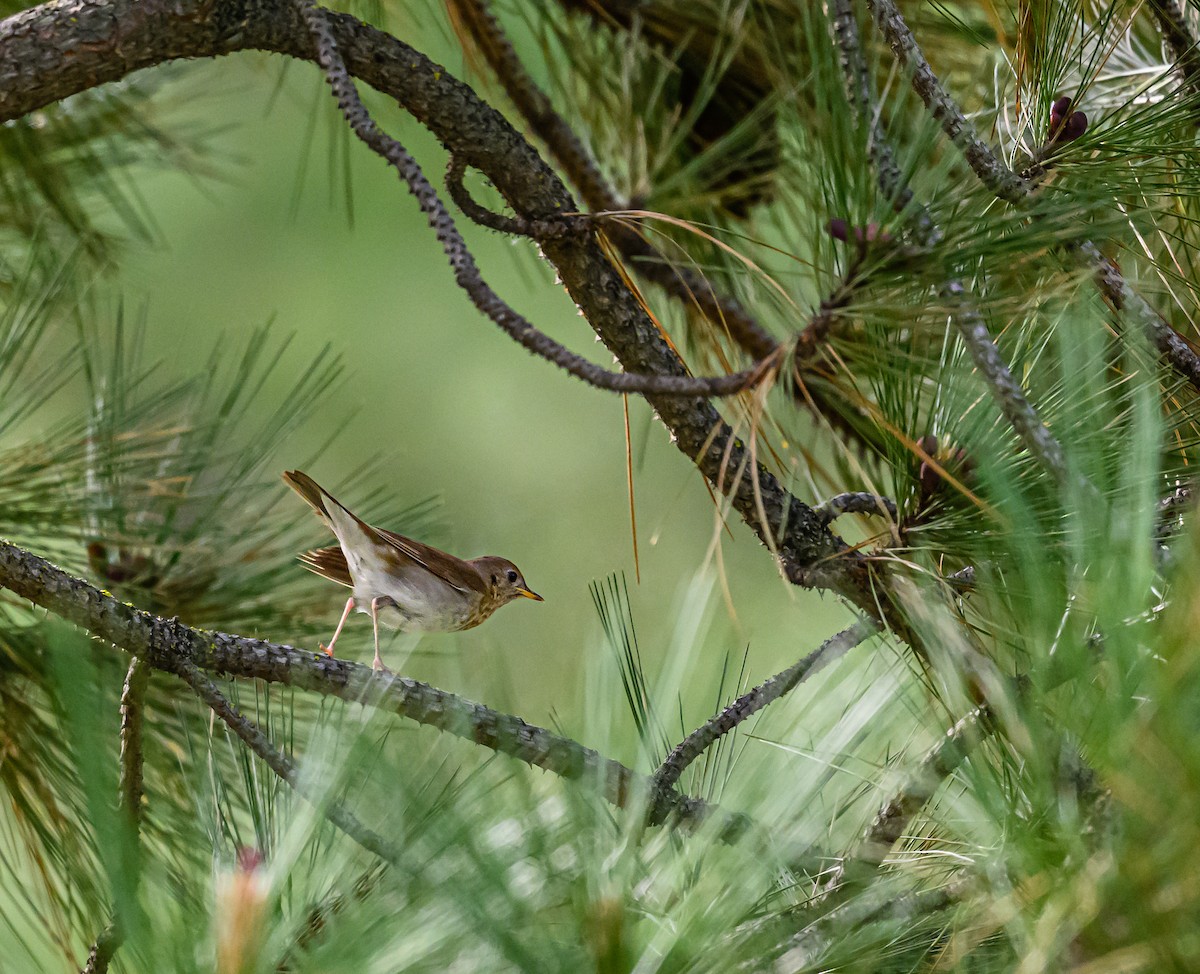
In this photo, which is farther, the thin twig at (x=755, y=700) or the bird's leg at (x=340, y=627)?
the bird's leg at (x=340, y=627)

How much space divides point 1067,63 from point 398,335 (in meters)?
2.51

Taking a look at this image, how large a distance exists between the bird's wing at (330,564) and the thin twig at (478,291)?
2.01ft

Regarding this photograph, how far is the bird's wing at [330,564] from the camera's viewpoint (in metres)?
1.38

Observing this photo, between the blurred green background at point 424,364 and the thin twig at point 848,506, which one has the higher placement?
the blurred green background at point 424,364

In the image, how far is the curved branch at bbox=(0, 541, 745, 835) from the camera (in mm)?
841

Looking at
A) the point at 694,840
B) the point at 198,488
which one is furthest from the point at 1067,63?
the point at 198,488

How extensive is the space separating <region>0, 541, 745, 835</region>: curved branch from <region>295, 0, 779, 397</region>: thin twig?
0.26 meters

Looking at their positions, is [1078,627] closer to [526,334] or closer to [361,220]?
[526,334]

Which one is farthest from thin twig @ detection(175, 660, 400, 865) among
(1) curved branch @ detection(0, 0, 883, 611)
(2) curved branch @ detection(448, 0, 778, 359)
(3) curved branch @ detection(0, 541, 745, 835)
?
(2) curved branch @ detection(448, 0, 778, 359)

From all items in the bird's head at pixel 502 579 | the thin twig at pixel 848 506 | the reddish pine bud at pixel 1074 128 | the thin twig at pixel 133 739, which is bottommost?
the thin twig at pixel 133 739

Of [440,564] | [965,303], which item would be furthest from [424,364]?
[965,303]

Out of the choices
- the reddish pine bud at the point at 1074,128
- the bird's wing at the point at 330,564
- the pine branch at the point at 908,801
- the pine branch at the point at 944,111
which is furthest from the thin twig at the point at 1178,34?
the bird's wing at the point at 330,564

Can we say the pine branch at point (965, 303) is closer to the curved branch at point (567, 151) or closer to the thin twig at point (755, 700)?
the thin twig at point (755, 700)

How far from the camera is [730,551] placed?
11.6ft
